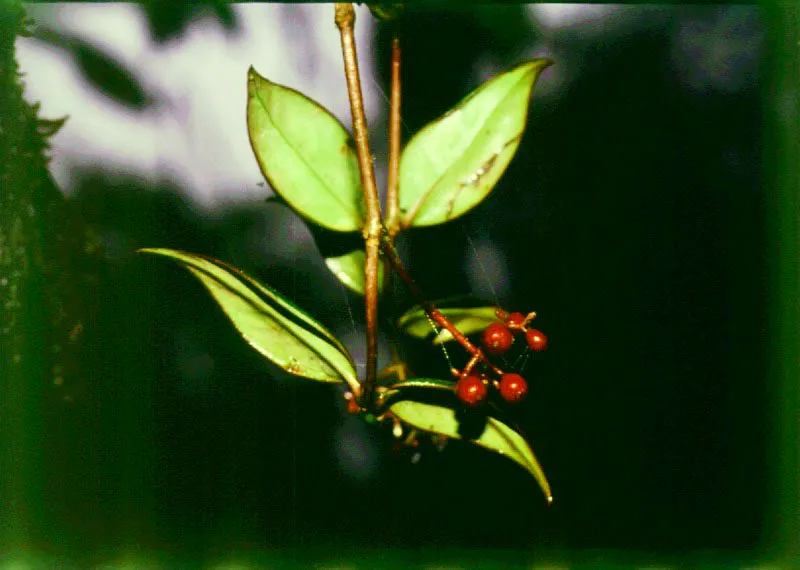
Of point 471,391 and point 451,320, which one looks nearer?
point 471,391

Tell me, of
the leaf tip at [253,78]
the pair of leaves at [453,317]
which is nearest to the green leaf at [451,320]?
the pair of leaves at [453,317]

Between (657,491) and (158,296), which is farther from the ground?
(158,296)

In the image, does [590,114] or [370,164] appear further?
[590,114]

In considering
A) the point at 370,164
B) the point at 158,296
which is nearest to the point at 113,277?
the point at 158,296

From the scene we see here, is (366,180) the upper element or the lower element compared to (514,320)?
upper

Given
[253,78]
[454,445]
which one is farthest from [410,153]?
[454,445]

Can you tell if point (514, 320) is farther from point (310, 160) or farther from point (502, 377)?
point (310, 160)

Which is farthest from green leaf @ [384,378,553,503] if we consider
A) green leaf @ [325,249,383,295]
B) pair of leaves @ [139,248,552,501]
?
green leaf @ [325,249,383,295]

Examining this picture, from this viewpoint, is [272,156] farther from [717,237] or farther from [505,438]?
[717,237]
